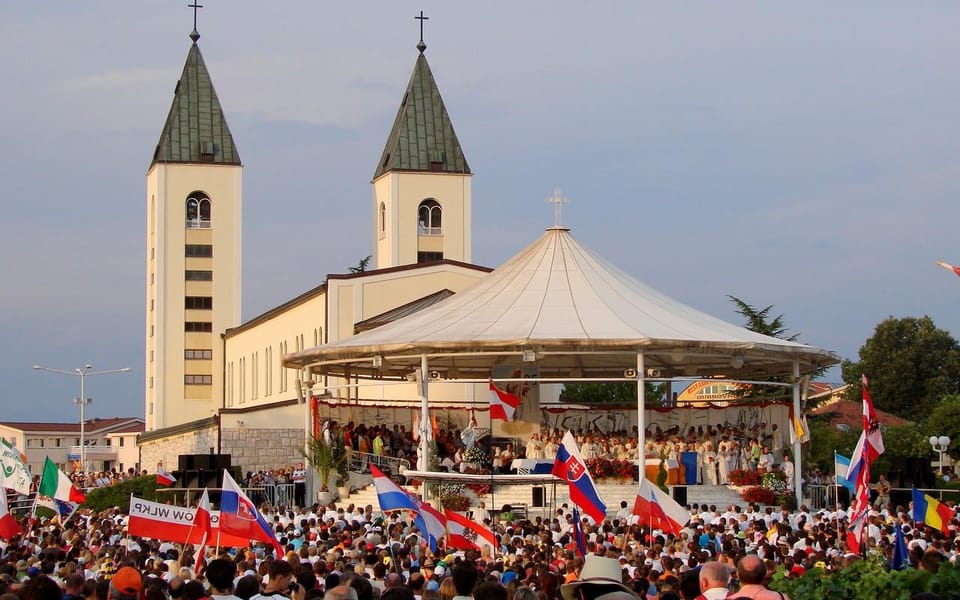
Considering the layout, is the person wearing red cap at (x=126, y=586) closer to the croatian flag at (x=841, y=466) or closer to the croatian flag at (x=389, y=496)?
the croatian flag at (x=389, y=496)

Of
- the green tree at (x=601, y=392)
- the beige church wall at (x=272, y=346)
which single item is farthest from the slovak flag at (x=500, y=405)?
the green tree at (x=601, y=392)

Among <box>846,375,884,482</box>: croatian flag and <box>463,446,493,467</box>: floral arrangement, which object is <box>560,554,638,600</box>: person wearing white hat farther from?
<box>463,446,493,467</box>: floral arrangement

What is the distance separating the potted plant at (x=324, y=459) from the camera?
36219mm

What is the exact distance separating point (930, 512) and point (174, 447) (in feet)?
137

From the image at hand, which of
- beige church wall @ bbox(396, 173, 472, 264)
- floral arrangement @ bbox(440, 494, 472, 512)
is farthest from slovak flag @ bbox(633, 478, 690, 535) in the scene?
beige church wall @ bbox(396, 173, 472, 264)

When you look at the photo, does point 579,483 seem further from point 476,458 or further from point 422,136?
point 422,136

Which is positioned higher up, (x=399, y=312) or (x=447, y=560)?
(x=399, y=312)

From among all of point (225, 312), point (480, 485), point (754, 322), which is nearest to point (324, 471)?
point (480, 485)

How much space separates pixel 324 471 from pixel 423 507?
18129 millimetres

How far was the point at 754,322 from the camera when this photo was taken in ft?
185

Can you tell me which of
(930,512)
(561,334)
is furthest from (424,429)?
(930,512)

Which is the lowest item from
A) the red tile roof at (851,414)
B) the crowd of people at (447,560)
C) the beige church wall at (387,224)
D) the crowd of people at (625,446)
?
the crowd of people at (447,560)

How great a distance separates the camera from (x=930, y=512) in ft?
66.4

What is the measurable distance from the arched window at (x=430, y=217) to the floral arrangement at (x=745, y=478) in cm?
3472
